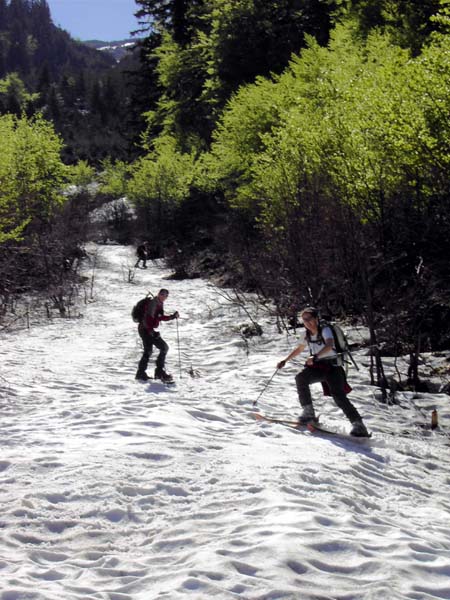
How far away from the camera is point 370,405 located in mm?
10250

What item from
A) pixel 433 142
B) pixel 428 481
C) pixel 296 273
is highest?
pixel 433 142

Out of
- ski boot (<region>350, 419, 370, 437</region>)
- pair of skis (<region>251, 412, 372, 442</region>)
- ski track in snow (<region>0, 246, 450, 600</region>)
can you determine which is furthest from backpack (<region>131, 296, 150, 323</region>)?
ski boot (<region>350, 419, 370, 437</region>)

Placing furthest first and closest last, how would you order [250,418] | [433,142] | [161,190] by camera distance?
1. [161,190]
2. [433,142]
3. [250,418]

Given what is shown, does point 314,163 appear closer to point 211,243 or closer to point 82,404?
point 82,404

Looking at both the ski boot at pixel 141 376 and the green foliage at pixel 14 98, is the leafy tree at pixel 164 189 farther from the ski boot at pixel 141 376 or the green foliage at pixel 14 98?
the green foliage at pixel 14 98

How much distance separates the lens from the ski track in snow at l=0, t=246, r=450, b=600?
13.0ft

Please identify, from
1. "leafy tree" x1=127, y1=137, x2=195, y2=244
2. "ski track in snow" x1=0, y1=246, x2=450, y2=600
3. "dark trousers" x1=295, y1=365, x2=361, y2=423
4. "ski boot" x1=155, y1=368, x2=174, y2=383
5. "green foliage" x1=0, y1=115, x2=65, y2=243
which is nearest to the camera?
"ski track in snow" x1=0, y1=246, x2=450, y2=600

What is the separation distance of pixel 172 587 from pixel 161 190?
4490 centimetres

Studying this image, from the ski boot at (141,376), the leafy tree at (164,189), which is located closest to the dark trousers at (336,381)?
the ski boot at (141,376)

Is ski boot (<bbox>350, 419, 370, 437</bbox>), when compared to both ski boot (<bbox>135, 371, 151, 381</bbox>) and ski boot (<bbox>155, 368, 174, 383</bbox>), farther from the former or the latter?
ski boot (<bbox>135, 371, 151, 381</bbox>)

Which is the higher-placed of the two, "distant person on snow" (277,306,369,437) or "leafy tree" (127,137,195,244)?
"leafy tree" (127,137,195,244)

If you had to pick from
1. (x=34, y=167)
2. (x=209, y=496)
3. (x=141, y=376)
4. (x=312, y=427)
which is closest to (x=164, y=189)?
(x=34, y=167)

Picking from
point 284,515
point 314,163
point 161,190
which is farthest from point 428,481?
point 161,190

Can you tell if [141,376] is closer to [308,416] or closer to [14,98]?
[308,416]
